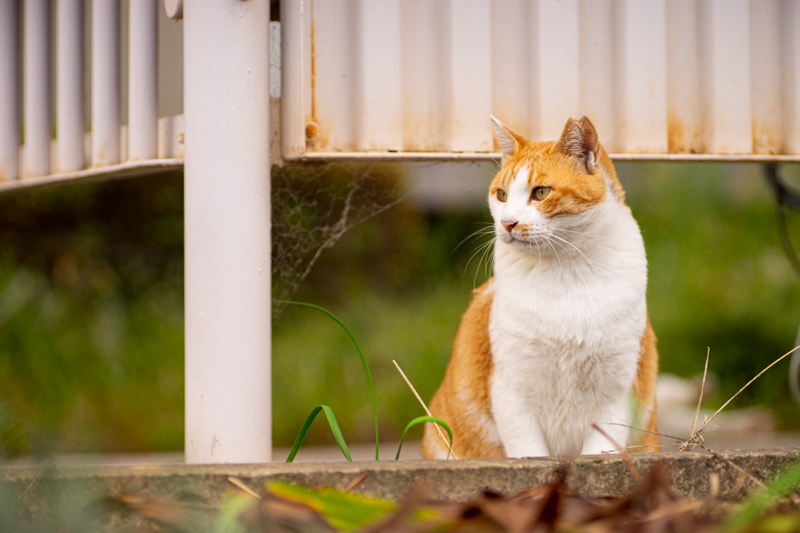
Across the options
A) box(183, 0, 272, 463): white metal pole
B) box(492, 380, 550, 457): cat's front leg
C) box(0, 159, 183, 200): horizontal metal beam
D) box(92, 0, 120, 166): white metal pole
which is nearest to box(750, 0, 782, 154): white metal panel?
box(492, 380, 550, 457): cat's front leg

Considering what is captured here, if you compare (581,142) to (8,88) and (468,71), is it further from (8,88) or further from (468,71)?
(8,88)

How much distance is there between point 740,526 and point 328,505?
33cm

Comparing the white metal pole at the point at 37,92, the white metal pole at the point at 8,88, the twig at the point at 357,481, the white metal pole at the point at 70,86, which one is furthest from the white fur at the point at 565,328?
the white metal pole at the point at 8,88

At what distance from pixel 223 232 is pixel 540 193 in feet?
2.03

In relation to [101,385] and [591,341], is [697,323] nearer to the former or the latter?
[591,341]

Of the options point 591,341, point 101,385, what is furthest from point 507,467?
point 101,385

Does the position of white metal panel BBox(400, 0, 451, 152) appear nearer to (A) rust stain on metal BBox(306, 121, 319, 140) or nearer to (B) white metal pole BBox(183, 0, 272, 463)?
(A) rust stain on metal BBox(306, 121, 319, 140)

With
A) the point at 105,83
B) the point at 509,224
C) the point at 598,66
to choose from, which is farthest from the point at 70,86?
the point at 598,66

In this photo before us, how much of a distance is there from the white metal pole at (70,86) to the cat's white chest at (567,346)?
1.04m

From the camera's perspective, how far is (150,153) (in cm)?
128

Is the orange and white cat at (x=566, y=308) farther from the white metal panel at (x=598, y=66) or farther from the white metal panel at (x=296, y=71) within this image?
the white metal panel at (x=296, y=71)

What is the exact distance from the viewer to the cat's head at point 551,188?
3.85 ft

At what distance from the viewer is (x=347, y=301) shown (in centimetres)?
283

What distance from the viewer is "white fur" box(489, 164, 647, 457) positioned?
3.80 feet
